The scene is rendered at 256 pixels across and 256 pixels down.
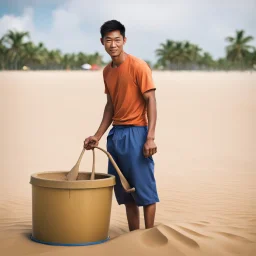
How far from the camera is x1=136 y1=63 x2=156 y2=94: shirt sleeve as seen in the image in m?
4.50

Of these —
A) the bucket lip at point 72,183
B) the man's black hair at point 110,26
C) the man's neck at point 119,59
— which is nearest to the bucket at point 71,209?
the bucket lip at point 72,183

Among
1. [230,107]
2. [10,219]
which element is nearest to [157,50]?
[230,107]

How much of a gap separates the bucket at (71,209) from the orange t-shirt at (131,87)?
374mm

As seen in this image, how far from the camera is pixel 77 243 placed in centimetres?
435

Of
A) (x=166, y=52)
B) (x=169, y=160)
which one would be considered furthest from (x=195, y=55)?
(x=169, y=160)

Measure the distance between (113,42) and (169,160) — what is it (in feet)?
22.5

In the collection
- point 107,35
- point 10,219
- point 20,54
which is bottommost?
point 10,219

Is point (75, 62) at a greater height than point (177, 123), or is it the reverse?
point (75, 62)

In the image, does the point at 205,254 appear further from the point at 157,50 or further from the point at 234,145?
the point at 157,50

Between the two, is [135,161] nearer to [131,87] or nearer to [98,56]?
[131,87]

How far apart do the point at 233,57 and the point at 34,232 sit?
65.8m

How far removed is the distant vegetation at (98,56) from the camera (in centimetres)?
6369

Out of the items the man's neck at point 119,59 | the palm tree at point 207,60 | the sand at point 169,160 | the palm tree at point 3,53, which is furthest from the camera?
the palm tree at point 207,60

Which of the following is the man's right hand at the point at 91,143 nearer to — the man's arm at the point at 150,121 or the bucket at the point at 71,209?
the bucket at the point at 71,209
